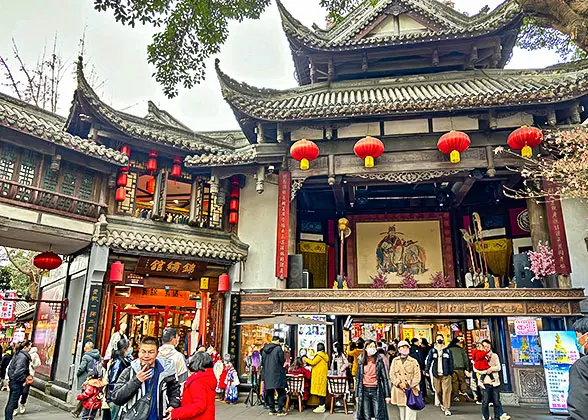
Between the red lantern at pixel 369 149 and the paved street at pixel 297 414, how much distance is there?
18.4ft

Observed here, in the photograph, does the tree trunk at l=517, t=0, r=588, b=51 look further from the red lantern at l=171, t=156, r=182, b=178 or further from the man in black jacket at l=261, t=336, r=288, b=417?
the red lantern at l=171, t=156, r=182, b=178

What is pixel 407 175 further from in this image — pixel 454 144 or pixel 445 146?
pixel 454 144

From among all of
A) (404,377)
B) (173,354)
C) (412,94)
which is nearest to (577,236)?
(412,94)

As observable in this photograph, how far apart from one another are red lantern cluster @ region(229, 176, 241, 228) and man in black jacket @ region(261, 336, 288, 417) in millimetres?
4287

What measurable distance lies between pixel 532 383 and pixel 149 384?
1015 cm

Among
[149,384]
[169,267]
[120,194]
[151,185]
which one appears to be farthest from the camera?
[151,185]

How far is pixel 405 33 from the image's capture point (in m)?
12.9

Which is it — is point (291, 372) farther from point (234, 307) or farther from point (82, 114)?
point (82, 114)

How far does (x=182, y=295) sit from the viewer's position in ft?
46.5

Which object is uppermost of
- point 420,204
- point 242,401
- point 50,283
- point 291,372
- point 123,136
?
point 123,136

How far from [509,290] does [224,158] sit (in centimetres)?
766

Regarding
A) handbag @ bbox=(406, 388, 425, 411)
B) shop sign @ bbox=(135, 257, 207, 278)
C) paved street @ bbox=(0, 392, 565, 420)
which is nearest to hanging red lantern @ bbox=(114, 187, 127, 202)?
shop sign @ bbox=(135, 257, 207, 278)

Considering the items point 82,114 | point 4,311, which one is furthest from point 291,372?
point 4,311

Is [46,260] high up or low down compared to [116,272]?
up
